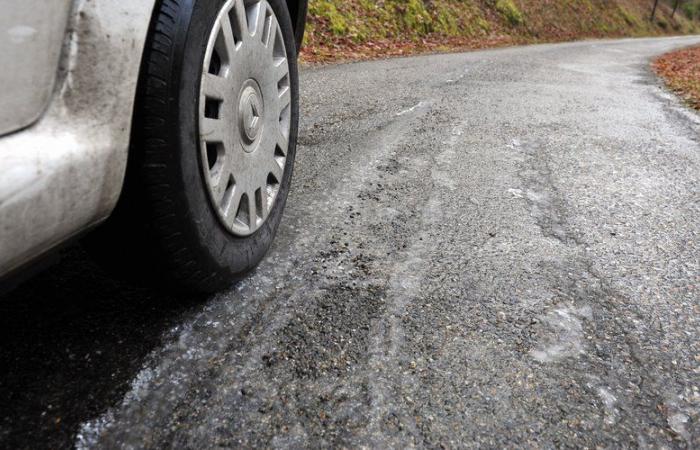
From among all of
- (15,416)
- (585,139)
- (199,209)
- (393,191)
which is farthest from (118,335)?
(585,139)

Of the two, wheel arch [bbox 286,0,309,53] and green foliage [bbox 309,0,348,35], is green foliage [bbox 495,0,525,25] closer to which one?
green foliage [bbox 309,0,348,35]

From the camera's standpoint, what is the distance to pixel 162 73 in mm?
1145

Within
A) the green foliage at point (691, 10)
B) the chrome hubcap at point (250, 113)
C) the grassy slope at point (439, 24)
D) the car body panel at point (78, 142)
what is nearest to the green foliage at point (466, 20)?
the grassy slope at point (439, 24)

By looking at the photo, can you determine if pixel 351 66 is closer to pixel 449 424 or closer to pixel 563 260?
pixel 563 260

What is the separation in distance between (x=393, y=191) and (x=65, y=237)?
1.67m

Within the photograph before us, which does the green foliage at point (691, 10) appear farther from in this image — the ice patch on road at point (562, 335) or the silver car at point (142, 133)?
the silver car at point (142, 133)

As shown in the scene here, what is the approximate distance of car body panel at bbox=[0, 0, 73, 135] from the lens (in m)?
0.84

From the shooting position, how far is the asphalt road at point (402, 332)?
1129 mm

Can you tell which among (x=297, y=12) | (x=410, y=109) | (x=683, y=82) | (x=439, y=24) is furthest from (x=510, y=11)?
(x=297, y=12)

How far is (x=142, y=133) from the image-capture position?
1.14 m

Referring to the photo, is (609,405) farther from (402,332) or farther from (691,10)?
(691,10)

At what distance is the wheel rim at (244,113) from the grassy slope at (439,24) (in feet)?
19.4

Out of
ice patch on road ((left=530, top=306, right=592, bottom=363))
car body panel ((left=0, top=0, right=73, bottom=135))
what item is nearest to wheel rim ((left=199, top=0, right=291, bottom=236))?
car body panel ((left=0, top=0, right=73, bottom=135))

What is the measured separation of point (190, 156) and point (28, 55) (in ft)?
1.32
